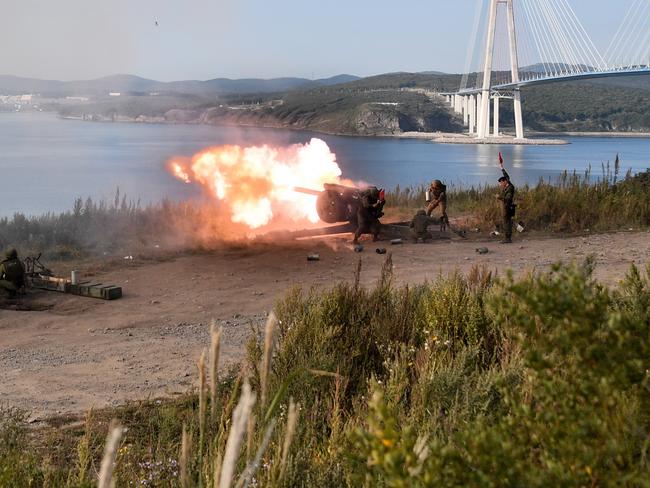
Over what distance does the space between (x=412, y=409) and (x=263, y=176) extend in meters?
15.9

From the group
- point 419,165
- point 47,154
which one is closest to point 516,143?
point 419,165

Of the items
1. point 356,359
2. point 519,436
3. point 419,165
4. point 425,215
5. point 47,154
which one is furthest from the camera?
point 47,154

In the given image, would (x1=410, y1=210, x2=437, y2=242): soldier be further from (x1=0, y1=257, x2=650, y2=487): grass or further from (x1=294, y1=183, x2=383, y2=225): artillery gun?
(x1=0, y1=257, x2=650, y2=487): grass

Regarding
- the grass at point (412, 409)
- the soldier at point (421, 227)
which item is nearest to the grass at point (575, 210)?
the soldier at point (421, 227)

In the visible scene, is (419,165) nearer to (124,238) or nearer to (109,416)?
(124,238)

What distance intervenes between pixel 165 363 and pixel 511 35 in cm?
8907

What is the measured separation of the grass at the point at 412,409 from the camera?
2496 millimetres

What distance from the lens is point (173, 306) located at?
11570 millimetres

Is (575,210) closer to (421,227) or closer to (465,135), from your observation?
(421,227)

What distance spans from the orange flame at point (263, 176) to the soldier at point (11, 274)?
25.5 ft

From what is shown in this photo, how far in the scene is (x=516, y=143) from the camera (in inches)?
3989

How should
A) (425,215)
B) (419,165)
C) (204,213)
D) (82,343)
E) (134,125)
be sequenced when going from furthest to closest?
1. (134,125)
2. (419,165)
3. (204,213)
4. (425,215)
5. (82,343)

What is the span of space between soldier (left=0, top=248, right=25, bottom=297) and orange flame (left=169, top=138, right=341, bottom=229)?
7.78 meters

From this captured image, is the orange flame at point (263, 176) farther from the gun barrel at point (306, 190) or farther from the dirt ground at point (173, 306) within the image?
the dirt ground at point (173, 306)
